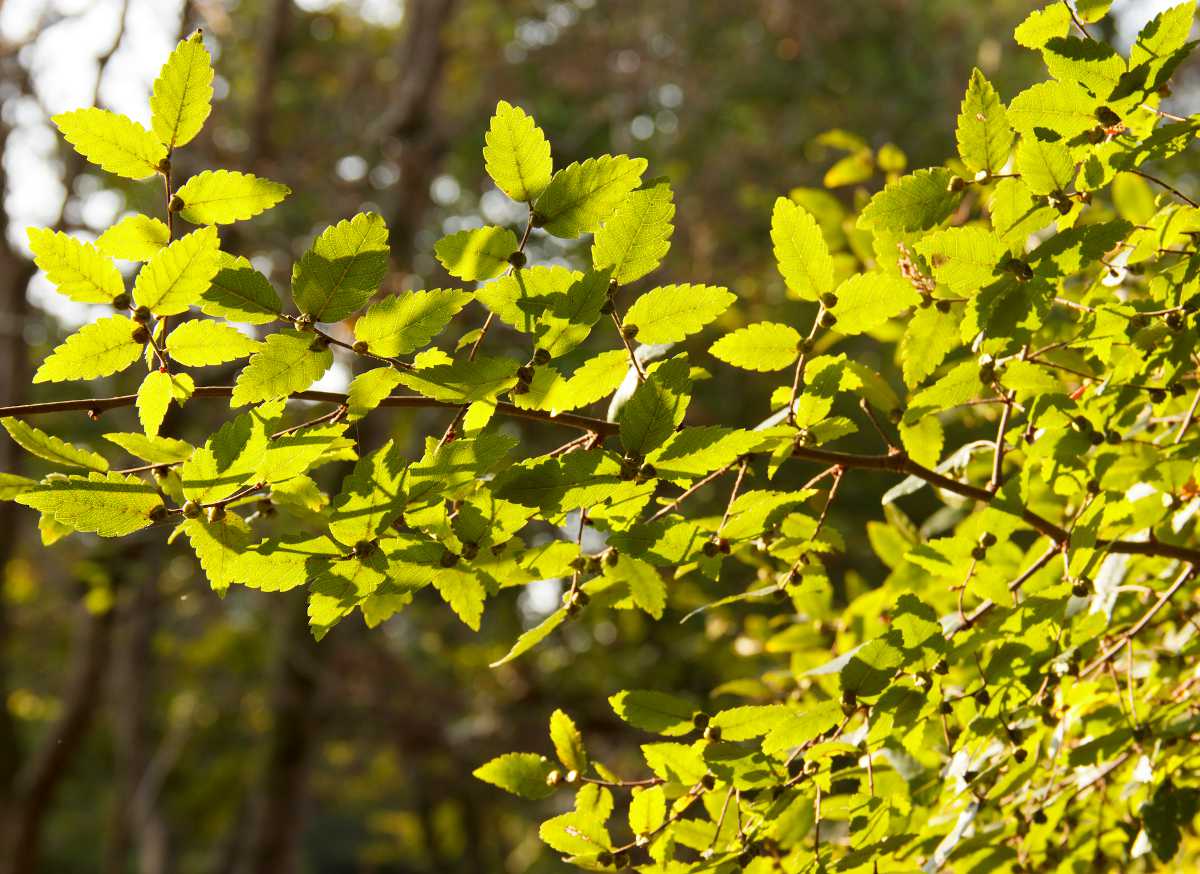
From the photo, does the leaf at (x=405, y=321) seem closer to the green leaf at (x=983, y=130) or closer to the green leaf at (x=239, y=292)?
the green leaf at (x=239, y=292)

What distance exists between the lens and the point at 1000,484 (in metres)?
1.50

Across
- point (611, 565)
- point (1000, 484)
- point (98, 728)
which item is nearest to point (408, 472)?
point (611, 565)

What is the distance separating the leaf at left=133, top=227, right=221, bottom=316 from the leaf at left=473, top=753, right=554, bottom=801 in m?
0.67

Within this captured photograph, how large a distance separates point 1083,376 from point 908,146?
709 cm

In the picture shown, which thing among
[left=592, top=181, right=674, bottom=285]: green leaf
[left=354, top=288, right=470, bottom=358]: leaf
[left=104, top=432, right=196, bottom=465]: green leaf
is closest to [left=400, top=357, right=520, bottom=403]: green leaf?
[left=354, top=288, right=470, bottom=358]: leaf

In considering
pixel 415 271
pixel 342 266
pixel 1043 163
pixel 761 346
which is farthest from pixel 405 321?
pixel 415 271

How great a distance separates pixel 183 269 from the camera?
3.57 feet

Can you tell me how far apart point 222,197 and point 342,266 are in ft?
0.51

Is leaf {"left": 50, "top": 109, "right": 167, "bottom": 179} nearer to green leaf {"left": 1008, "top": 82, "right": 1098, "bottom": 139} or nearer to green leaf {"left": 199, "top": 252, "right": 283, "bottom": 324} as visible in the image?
green leaf {"left": 199, "top": 252, "right": 283, "bottom": 324}

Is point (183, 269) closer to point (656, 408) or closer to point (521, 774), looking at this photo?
point (656, 408)

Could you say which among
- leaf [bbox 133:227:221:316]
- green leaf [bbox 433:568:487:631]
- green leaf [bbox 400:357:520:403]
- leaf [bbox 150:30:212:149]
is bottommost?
green leaf [bbox 433:568:487:631]

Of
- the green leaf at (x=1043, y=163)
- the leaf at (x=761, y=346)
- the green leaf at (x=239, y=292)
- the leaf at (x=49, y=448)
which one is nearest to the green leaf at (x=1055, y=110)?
the green leaf at (x=1043, y=163)

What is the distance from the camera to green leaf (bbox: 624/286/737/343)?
125 centimetres

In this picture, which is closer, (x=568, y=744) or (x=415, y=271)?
(x=568, y=744)
